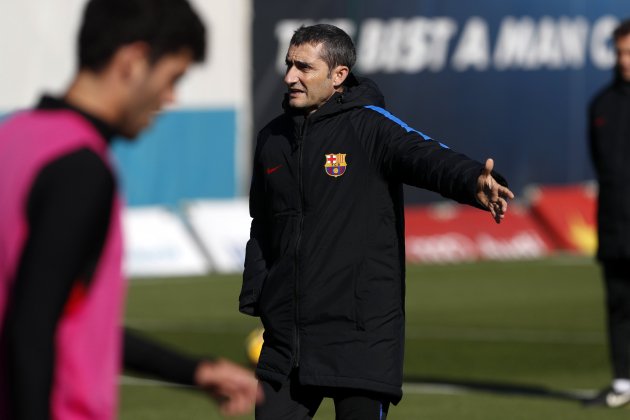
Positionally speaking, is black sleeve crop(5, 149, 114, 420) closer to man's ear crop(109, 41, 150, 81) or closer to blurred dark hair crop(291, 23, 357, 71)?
man's ear crop(109, 41, 150, 81)

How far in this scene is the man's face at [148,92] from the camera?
11.3ft

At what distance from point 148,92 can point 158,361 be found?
71 centimetres

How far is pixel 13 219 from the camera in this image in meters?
3.27

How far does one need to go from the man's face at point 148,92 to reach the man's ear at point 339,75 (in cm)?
331

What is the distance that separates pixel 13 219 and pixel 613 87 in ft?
28.5

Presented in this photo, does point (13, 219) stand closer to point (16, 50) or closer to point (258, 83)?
point (16, 50)

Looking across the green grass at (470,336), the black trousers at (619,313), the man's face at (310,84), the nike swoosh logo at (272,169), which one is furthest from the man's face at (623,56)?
the nike swoosh logo at (272,169)

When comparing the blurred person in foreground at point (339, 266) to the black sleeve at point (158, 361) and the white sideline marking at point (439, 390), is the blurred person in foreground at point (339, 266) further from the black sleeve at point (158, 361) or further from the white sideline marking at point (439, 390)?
the white sideline marking at point (439, 390)

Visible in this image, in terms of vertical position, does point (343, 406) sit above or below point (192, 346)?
above

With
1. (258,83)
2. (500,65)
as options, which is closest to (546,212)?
(500,65)

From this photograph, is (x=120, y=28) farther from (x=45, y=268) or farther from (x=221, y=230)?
(x=221, y=230)

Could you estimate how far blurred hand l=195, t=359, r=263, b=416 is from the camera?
3.76 meters

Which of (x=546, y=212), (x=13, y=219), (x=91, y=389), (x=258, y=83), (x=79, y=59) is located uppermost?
(x=79, y=59)

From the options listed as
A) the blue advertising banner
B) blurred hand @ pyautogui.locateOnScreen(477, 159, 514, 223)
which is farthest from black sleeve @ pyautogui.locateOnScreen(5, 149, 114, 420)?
the blue advertising banner
